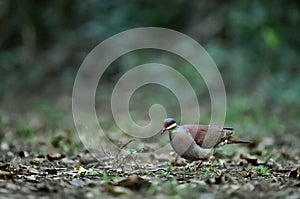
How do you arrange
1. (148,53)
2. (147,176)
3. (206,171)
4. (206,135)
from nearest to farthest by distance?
(147,176) → (206,171) → (206,135) → (148,53)

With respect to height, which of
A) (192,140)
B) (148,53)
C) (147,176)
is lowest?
(147,176)

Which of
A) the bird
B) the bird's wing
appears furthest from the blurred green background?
the bird

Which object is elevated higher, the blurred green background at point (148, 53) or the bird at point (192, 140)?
the blurred green background at point (148, 53)

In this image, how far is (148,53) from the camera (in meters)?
14.6

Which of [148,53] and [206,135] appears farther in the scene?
[148,53]

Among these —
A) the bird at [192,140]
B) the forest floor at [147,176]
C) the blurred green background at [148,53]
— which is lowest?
the forest floor at [147,176]

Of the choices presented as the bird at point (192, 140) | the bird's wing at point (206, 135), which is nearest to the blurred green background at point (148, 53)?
the bird's wing at point (206, 135)

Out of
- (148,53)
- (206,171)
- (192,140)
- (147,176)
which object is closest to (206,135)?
(192,140)

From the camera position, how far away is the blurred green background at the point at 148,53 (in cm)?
1141

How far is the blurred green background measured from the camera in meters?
11.4

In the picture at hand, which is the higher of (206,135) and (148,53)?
(148,53)

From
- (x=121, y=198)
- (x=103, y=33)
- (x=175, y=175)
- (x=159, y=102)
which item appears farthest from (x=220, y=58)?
(x=121, y=198)

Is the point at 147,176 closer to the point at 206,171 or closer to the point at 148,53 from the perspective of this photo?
the point at 206,171

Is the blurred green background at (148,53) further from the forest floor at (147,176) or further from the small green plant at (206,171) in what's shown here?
the small green plant at (206,171)
